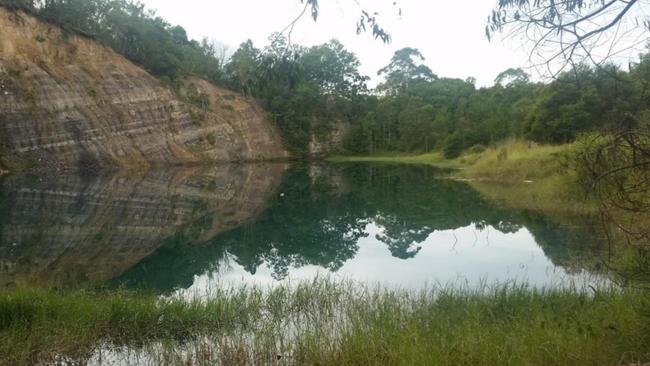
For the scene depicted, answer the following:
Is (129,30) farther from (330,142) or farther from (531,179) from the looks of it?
(531,179)

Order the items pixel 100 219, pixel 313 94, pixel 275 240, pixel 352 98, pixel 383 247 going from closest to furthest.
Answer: pixel 383 247 < pixel 275 240 < pixel 100 219 < pixel 313 94 < pixel 352 98

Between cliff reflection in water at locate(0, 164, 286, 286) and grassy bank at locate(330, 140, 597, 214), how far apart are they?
35.4 ft

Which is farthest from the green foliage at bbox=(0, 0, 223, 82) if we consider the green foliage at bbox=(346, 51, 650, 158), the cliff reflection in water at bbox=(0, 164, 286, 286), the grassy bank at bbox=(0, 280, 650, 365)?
the grassy bank at bbox=(0, 280, 650, 365)

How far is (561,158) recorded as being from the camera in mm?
24844

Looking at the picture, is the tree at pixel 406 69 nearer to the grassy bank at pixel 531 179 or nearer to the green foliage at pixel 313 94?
the green foliage at pixel 313 94

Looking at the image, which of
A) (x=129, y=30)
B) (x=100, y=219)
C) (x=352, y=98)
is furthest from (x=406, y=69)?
(x=100, y=219)

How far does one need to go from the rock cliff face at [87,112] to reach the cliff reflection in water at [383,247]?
25.6 m

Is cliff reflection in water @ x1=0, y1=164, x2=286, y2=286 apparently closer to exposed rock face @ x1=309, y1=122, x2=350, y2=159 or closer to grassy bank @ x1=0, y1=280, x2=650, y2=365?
grassy bank @ x1=0, y1=280, x2=650, y2=365

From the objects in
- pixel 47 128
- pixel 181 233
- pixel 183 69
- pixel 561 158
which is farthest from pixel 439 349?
pixel 183 69

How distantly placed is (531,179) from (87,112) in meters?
35.9

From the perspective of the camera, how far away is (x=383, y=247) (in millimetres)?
16531

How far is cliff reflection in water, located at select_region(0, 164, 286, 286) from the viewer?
43.2 feet

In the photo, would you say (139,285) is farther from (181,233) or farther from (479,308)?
(181,233)

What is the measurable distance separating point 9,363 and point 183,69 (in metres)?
62.3
